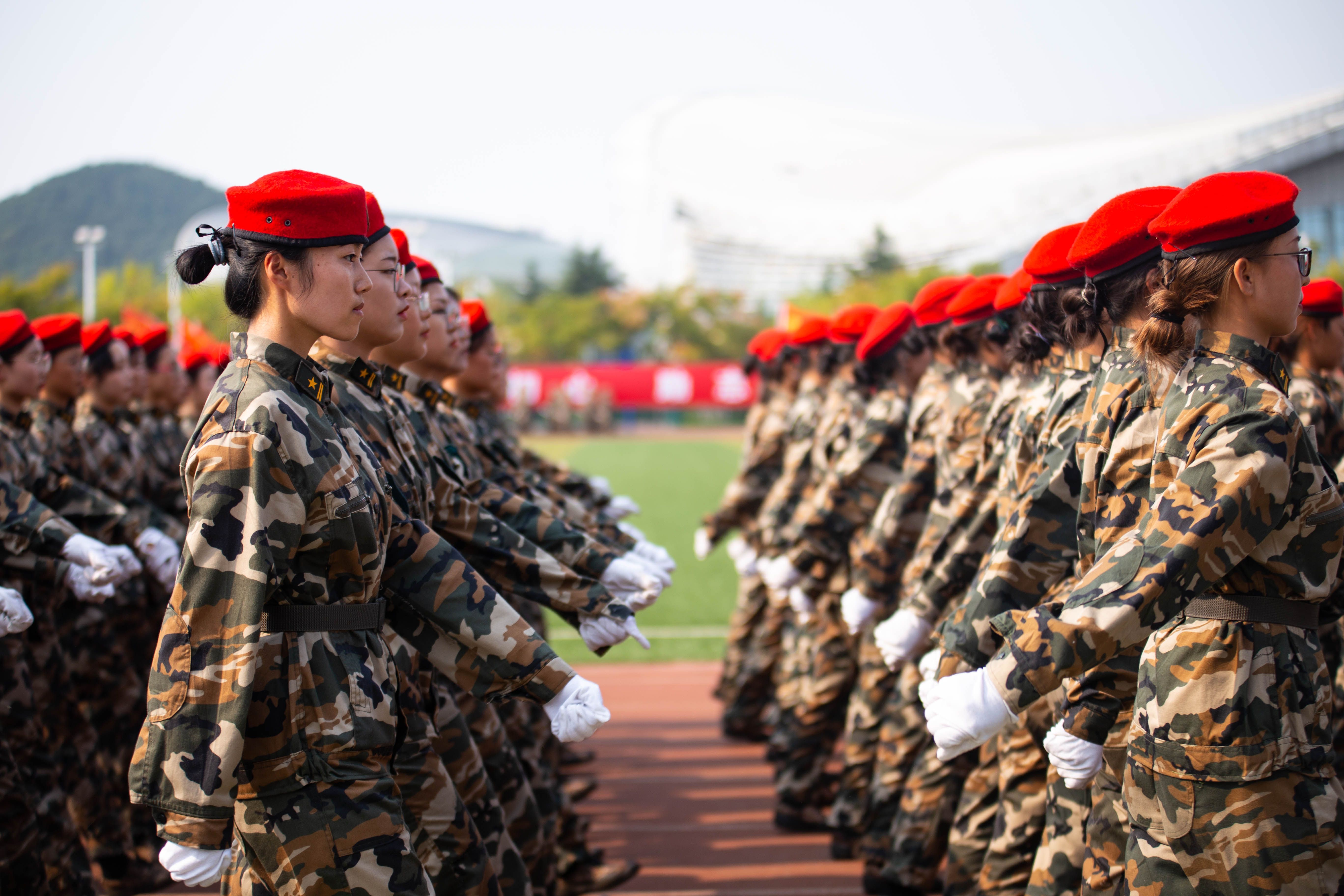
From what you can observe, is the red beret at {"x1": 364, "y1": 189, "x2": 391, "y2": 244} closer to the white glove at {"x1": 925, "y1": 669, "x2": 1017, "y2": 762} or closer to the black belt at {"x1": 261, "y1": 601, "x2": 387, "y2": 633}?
the black belt at {"x1": 261, "y1": 601, "x2": 387, "y2": 633}

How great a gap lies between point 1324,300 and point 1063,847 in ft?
9.32

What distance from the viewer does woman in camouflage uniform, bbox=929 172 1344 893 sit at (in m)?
2.29

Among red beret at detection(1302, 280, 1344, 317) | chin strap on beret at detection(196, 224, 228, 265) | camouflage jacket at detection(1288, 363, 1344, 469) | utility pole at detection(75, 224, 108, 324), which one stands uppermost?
utility pole at detection(75, 224, 108, 324)

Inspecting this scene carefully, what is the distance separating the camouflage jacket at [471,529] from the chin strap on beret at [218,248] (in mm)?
682

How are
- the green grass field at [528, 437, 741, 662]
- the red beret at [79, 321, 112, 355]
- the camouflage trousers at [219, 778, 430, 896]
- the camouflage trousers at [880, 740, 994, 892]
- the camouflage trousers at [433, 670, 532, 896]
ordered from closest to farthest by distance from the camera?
the camouflage trousers at [219, 778, 430, 896] → the camouflage trousers at [433, 670, 532, 896] → the camouflage trousers at [880, 740, 994, 892] → the red beret at [79, 321, 112, 355] → the green grass field at [528, 437, 741, 662]

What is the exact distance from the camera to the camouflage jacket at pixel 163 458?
20.7 feet

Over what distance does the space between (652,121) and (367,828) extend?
119m

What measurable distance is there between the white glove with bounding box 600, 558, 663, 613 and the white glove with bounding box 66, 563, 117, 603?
1.87 m

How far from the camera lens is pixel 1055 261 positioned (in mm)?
3564

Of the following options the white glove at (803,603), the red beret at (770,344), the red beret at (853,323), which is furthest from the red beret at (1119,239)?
the red beret at (770,344)

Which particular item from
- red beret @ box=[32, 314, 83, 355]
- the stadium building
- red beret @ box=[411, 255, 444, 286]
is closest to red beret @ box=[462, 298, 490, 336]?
red beret @ box=[411, 255, 444, 286]

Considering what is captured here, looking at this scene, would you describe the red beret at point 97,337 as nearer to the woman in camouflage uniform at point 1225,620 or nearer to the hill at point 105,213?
the hill at point 105,213

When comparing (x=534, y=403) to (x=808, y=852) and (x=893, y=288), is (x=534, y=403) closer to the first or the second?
(x=893, y=288)

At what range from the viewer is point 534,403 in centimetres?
4475
